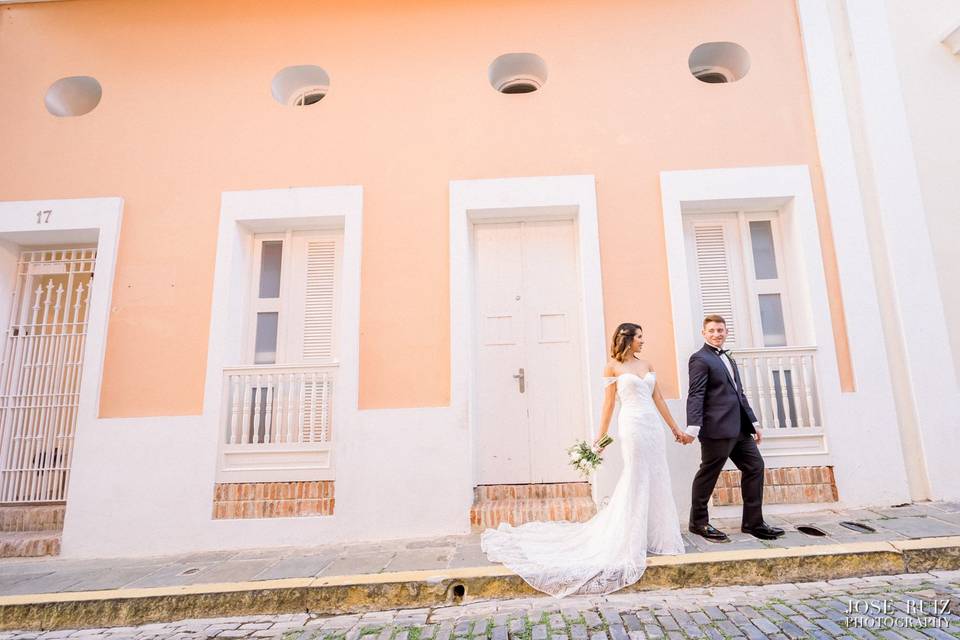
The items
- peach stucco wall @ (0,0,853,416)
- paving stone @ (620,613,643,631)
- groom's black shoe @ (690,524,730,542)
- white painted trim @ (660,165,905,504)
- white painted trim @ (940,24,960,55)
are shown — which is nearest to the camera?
paving stone @ (620,613,643,631)

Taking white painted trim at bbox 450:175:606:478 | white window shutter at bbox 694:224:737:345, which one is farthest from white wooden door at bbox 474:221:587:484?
white window shutter at bbox 694:224:737:345

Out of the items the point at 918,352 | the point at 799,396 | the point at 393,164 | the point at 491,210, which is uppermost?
the point at 393,164

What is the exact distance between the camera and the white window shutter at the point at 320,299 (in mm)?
5260

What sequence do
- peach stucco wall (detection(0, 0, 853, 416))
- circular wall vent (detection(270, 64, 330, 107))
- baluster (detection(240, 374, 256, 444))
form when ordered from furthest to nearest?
circular wall vent (detection(270, 64, 330, 107)), peach stucco wall (detection(0, 0, 853, 416)), baluster (detection(240, 374, 256, 444))

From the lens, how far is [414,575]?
11.8 ft

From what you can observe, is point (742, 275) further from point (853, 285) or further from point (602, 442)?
point (602, 442)

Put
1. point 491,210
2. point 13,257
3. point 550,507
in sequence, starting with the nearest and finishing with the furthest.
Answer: point 550,507, point 491,210, point 13,257

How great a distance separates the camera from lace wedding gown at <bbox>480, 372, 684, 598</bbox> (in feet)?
11.2

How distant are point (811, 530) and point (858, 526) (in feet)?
1.27

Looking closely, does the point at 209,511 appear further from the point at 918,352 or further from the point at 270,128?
the point at 918,352

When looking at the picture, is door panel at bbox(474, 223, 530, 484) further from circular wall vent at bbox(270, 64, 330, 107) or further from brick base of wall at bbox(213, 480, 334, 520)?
circular wall vent at bbox(270, 64, 330, 107)

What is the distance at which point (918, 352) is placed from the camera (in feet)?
15.7

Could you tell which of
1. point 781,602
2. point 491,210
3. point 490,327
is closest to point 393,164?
point 491,210

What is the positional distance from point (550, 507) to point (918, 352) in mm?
3767
